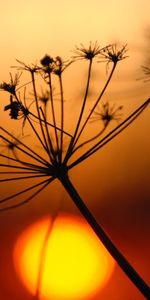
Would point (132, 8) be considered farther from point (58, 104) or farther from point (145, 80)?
point (58, 104)

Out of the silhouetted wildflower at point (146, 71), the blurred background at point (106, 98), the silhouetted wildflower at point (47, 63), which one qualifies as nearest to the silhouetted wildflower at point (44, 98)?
the blurred background at point (106, 98)

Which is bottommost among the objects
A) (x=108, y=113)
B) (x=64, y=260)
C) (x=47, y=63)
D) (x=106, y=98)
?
(x=64, y=260)

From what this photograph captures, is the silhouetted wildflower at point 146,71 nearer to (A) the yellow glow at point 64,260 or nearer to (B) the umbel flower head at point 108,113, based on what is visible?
(B) the umbel flower head at point 108,113

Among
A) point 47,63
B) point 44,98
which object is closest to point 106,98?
point 44,98

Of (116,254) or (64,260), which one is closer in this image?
(116,254)

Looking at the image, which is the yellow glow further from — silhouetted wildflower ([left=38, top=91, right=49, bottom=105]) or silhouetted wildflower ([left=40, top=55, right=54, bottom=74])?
silhouetted wildflower ([left=40, top=55, right=54, bottom=74])

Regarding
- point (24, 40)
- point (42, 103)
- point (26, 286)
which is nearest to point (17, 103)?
point (42, 103)

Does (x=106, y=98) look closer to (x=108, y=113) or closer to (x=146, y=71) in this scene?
(x=108, y=113)
